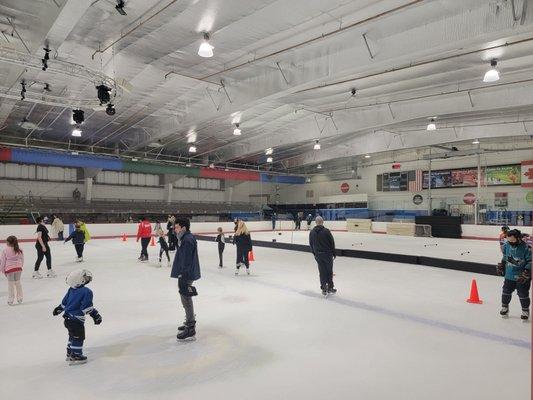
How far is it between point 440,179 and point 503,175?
4065 mm

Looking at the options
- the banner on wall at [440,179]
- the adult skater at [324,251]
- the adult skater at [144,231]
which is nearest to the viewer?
the adult skater at [324,251]

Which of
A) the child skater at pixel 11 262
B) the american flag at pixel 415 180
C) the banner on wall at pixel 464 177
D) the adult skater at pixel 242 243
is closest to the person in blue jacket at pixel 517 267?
the adult skater at pixel 242 243

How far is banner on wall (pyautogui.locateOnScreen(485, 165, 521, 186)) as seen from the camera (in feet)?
74.6

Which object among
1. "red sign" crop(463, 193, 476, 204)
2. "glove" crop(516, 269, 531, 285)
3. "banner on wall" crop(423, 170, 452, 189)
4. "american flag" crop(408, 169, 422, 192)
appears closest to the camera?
"glove" crop(516, 269, 531, 285)

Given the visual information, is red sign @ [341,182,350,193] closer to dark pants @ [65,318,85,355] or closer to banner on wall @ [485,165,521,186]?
banner on wall @ [485,165,521,186]

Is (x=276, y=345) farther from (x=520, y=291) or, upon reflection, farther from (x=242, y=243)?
(x=242, y=243)

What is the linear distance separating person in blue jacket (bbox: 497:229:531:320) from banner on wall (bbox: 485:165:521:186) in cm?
2122

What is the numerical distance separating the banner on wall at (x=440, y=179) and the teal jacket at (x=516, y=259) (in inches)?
895

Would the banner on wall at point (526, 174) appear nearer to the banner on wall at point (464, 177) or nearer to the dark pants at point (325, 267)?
the banner on wall at point (464, 177)

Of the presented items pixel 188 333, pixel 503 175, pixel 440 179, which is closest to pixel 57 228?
pixel 188 333

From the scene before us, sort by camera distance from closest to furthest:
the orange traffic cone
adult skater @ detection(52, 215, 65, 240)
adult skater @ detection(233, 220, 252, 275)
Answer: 1. the orange traffic cone
2. adult skater @ detection(233, 220, 252, 275)
3. adult skater @ detection(52, 215, 65, 240)

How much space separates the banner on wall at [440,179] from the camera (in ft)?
85.2

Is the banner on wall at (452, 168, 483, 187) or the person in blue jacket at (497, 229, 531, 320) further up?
the banner on wall at (452, 168, 483, 187)

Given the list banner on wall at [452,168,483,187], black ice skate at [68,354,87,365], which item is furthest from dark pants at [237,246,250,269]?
banner on wall at [452,168,483,187]
